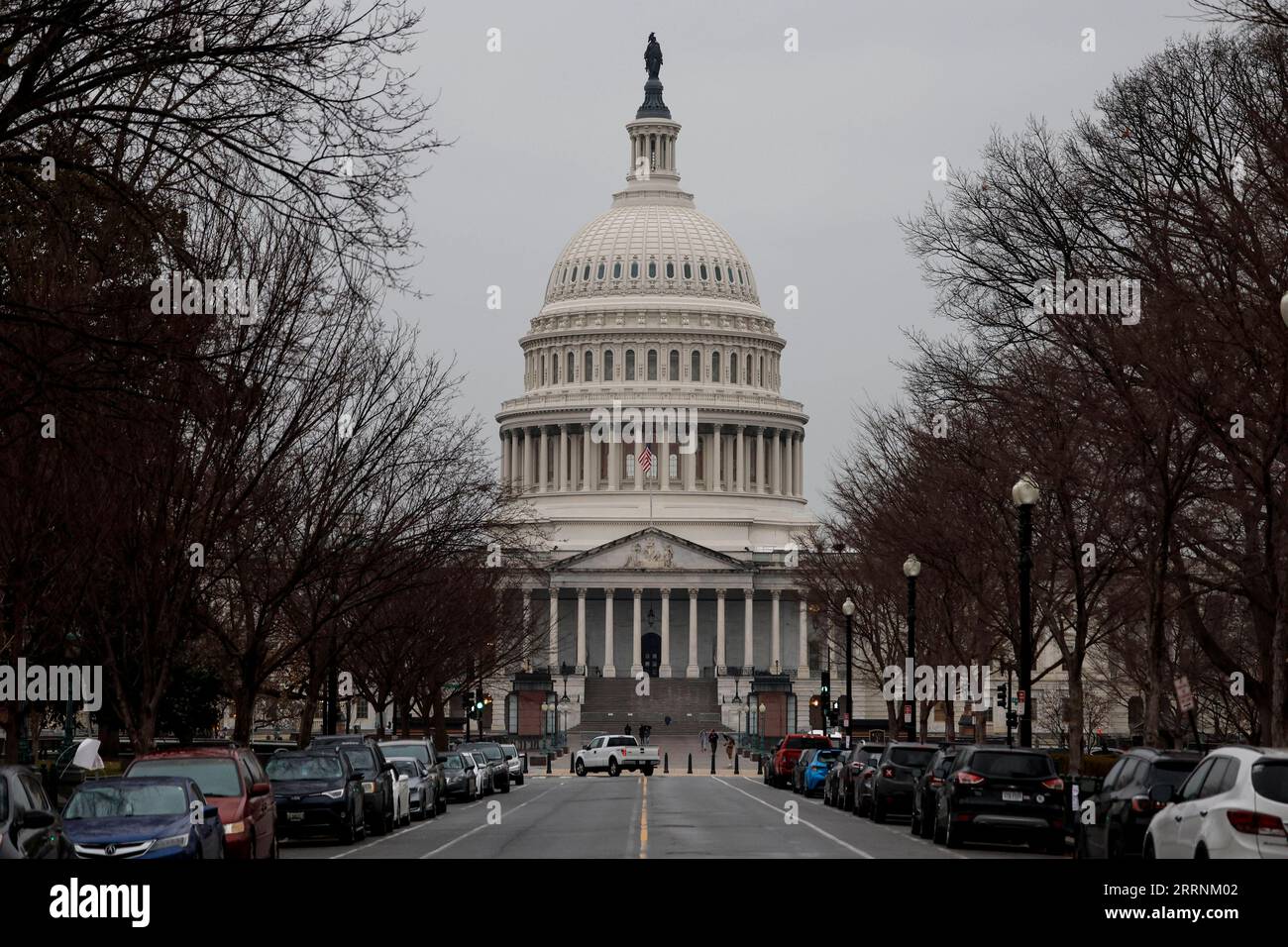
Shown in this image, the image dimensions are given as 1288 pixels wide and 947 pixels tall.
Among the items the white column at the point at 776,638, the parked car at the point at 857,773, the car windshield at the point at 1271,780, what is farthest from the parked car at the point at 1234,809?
the white column at the point at 776,638

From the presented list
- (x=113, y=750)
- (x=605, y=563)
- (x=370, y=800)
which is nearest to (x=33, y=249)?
(x=370, y=800)

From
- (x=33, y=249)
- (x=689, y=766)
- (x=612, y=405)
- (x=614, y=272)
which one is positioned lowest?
(x=689, y=766)

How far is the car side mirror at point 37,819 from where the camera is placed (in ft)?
67.4

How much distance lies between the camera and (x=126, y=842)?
23750 mm

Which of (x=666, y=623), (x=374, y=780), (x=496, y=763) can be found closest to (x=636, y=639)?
(x=666, y=623)

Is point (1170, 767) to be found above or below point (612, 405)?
below

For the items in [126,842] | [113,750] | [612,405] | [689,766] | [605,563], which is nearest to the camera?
[126,842]

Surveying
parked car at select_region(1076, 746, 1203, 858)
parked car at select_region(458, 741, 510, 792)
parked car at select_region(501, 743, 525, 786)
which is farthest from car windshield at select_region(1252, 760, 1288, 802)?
parked car at select_region(501, 743, 525, 786)

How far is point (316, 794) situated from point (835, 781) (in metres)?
18.9

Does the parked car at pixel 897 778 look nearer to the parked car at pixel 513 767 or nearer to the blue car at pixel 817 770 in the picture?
the blue car at pixel 817 770

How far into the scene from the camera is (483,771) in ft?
195

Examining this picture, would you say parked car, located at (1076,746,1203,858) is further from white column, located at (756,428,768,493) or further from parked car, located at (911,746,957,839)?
white column, located at (756,428,768,493)

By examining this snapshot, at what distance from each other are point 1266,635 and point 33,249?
2198 centimetres
